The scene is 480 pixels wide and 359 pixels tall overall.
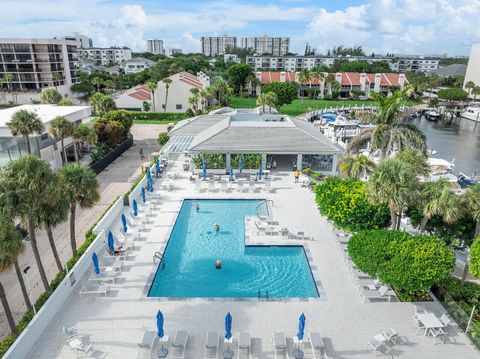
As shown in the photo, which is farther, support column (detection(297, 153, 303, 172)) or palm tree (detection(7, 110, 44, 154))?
support column (detection(297, 153, 303, 172))

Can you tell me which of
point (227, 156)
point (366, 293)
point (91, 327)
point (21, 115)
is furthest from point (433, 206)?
point (21, 115)

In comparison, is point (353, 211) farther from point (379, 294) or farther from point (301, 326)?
point (301, 326)

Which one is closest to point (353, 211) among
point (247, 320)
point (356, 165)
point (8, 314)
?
point (356, 165)

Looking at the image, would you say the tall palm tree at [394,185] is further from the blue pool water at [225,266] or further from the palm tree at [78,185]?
the palm tree at [78,185]

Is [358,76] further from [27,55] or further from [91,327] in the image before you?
[91,327]

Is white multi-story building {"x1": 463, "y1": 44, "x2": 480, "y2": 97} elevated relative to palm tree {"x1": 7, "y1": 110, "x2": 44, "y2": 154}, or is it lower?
elevated

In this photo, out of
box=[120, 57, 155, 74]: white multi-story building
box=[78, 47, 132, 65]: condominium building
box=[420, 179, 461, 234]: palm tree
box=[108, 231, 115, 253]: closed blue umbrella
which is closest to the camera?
box=[420, 179, 461, 234]: palm tree

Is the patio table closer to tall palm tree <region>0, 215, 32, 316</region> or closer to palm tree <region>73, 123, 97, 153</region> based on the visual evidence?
tall palm tree <region>0, 215, 32, 316</region>

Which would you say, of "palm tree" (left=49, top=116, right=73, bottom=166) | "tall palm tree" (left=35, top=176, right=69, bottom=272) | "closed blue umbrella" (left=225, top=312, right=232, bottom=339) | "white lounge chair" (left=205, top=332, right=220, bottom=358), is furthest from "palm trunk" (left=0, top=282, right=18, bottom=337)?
"palm tree" (left=49, top=116, right=73, bottom=166)
